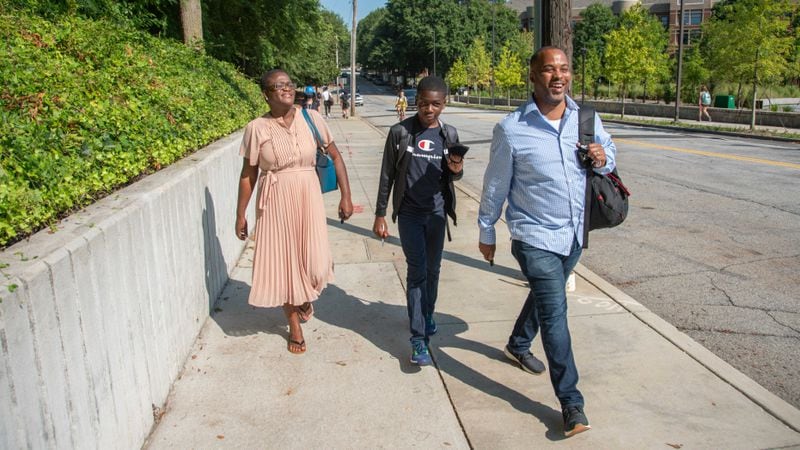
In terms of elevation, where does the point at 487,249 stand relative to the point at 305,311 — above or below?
above

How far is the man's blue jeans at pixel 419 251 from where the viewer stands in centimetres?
431

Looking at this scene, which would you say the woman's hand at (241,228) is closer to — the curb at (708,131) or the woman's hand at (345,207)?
the woman's hand at (345,207)

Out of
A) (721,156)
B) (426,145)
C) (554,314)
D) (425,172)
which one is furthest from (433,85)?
(721,156)

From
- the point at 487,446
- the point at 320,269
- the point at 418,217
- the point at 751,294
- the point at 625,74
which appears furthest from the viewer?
the point at 625,74

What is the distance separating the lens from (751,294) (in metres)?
5.91

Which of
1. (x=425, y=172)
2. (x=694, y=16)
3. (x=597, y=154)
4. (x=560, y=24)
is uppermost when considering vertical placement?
(x=694, y=16)

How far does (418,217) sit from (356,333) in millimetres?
1156

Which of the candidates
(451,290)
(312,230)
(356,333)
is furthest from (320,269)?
(451,290)

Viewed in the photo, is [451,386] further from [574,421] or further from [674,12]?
[674,12]

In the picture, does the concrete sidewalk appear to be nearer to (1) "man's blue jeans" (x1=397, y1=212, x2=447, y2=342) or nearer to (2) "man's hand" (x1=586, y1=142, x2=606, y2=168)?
(1) "man's blue jeans" (x1=397, y1=212, x2=447, y2=342)

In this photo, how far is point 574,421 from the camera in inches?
131

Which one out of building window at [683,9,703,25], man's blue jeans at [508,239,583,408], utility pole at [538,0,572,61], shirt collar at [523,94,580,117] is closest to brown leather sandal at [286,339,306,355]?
man's blue jeans at [508,239,583,408]

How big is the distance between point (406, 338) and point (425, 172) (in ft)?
4.24

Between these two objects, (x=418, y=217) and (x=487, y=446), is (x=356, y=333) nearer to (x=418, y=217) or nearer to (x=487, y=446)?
(x=418, y=217)
